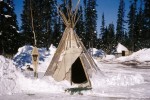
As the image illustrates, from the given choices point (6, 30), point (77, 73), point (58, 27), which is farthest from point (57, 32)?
point (77, 73)

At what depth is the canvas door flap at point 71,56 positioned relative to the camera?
11.3 meters

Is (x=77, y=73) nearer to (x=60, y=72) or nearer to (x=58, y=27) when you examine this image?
(x=60, y=72)

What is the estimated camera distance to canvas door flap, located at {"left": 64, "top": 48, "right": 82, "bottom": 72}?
37.1ft

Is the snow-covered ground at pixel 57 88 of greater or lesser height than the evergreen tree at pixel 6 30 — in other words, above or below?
below

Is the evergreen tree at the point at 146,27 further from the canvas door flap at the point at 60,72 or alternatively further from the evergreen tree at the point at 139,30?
the canvas door flap at the point at 60,72

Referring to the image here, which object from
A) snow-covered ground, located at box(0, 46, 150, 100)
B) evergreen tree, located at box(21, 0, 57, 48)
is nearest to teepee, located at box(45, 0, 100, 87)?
snow-covered ground, located at box(0, 46, 150, 100)

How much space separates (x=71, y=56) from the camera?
37.4 feet

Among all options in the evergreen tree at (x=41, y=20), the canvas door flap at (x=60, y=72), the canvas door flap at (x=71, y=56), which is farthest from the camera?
the evergreen tree at (x=41, y=20)

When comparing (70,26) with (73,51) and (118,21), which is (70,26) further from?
(118,21)

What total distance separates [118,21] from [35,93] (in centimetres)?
5964

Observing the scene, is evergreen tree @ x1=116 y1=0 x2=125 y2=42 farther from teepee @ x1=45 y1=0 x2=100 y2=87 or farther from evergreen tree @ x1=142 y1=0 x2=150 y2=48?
teepee @ x1=45 y1=0 x2=100 y2=87

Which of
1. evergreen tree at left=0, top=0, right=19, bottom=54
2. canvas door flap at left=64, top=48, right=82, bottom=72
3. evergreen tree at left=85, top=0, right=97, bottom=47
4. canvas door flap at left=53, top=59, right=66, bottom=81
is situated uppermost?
evergreen tree at left=85, top=0, right=97, bottom=47

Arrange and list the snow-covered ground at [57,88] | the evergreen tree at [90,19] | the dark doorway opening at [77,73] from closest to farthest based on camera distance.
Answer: the snow-covered ground at [57,88] < the dark doorway opening at [77,73] < the evergreen tree at [90,19]

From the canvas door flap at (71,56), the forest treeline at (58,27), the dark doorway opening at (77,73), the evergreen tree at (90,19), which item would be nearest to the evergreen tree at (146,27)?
the forest treeline at (58,27)
